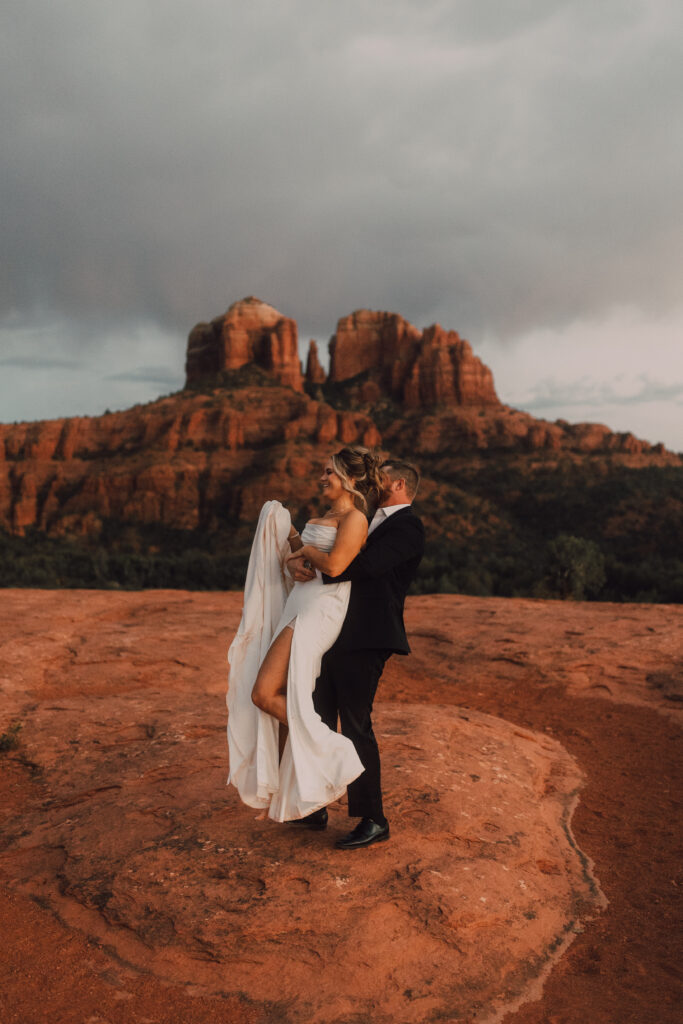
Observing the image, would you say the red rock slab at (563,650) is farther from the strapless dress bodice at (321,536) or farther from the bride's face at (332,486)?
the bride's face at (332,486)

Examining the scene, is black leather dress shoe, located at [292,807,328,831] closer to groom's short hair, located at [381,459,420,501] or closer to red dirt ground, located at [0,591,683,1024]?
red dirt ground, located at [0,591,683,1024]

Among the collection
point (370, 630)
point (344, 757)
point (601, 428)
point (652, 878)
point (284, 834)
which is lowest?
point (652, 878)

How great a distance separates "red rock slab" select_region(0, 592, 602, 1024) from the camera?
3162 mm

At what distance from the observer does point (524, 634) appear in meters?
10.9

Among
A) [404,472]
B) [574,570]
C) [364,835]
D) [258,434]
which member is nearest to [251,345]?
[258,434]

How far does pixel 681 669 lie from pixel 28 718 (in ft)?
27.6

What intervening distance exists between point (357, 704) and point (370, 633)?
449mm

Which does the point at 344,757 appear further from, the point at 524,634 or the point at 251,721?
the point at 524,634

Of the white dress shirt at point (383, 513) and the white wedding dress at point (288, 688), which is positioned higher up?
the white dress shirt at point (383, 513)

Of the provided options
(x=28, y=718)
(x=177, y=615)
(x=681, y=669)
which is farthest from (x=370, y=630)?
(x=177, y=615)

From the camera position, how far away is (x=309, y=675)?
3688 mm

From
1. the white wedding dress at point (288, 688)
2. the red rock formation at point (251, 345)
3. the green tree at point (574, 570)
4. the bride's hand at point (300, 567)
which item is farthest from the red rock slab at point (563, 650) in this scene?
the red rock formation at point (251, 345)

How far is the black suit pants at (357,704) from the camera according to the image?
3.78 m

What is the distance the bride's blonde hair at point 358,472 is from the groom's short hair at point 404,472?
13 centimetres
